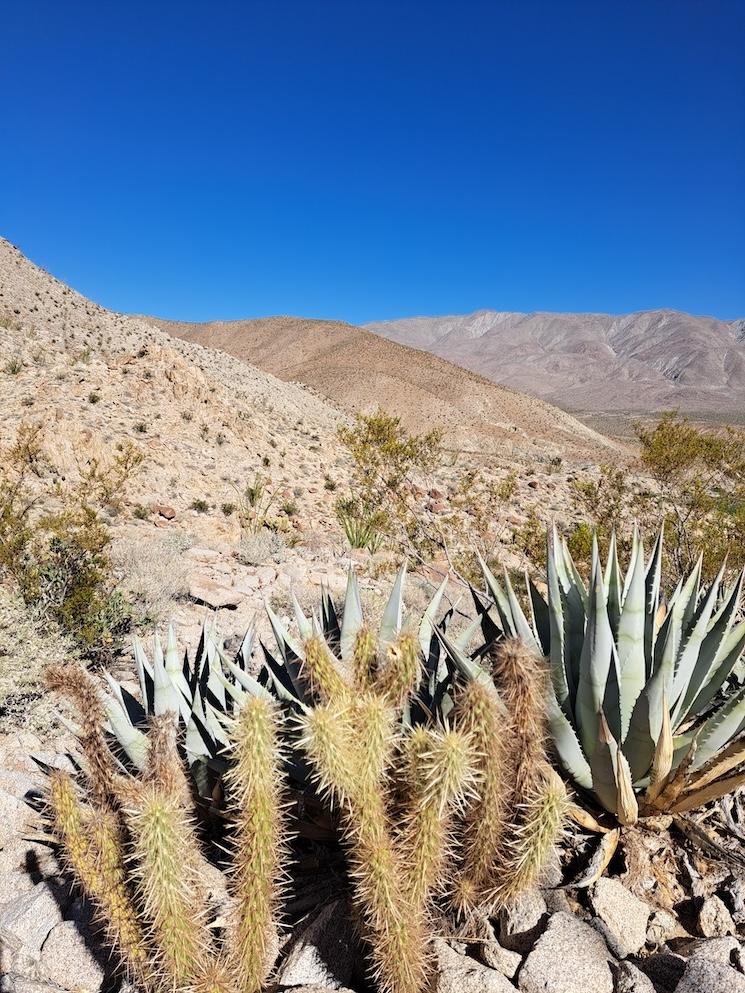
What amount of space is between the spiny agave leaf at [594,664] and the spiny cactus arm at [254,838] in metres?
1.16

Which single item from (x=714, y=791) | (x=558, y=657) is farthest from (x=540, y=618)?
(x=714, y=791)

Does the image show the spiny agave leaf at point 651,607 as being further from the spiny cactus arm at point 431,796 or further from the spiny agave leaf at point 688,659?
the spiny cactus arm at point 431,796

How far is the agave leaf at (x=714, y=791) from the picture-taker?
2.17m

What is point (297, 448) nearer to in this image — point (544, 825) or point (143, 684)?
point (143, 684)

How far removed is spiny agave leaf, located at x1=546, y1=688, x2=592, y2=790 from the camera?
7.17 feet

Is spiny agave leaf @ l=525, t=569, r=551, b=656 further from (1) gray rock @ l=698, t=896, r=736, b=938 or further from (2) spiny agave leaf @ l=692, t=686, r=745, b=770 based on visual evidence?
(1) gray rock @ l=698, t=896, r=736, b=938

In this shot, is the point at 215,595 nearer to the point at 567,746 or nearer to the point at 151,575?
the point at 151,575

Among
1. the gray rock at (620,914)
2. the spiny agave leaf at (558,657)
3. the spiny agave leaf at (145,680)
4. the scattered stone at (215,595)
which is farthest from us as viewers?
the scattered stone at (215,595)

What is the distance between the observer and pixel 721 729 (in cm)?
231

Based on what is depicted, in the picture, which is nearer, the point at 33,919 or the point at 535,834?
the point at 535,834

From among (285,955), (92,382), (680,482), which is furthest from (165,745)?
(92,382)

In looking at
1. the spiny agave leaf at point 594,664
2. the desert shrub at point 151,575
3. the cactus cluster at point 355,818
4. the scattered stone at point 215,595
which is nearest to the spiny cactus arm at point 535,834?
the cactus cluster at point 355,818

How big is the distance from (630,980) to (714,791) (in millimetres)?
728

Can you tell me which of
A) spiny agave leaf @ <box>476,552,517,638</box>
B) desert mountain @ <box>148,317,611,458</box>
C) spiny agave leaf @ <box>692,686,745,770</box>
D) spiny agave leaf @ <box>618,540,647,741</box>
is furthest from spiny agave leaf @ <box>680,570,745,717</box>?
desert mountain @ <box>148,317,611,458</box>
